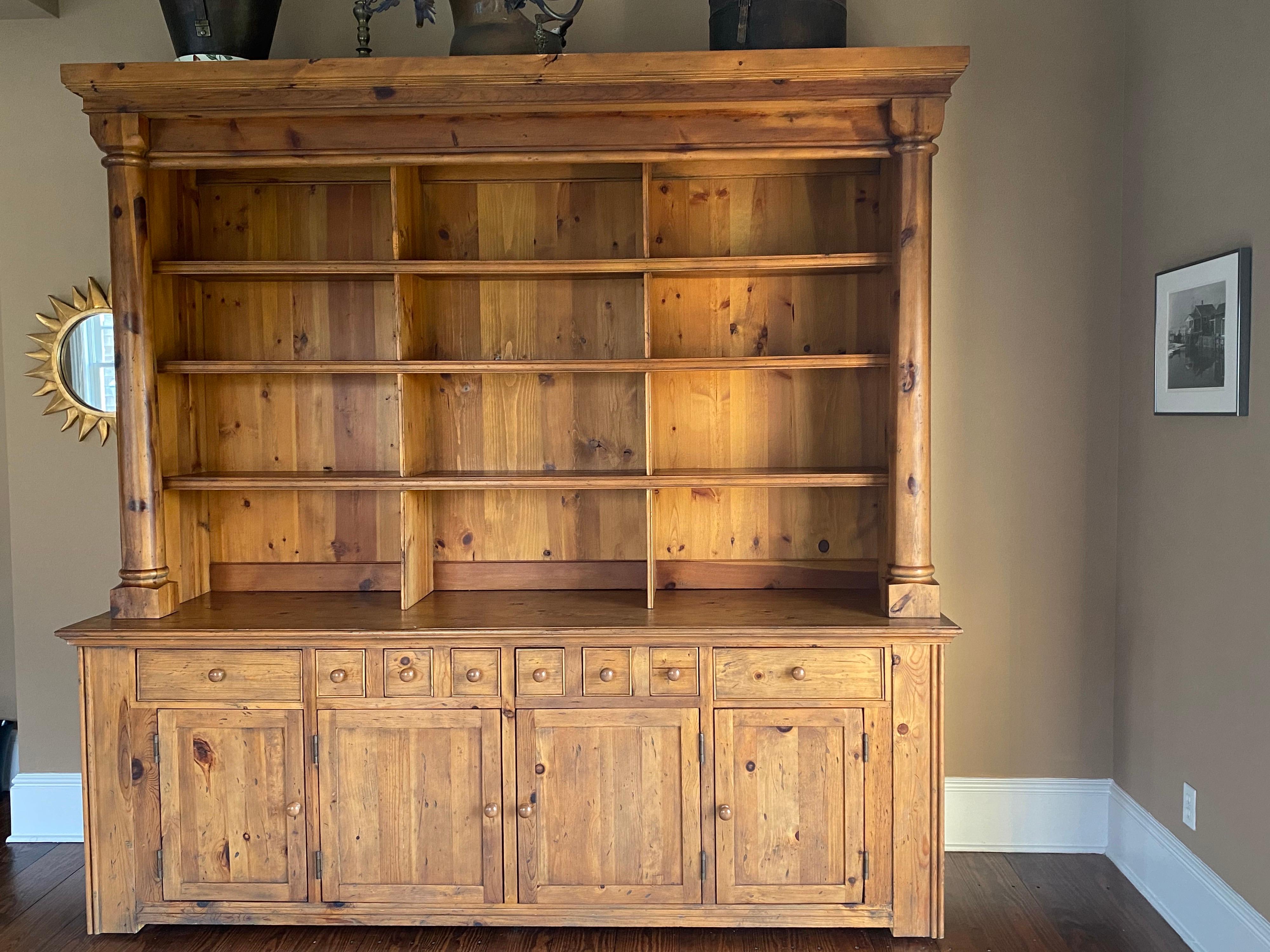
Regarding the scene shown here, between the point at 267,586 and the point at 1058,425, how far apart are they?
9.02ft

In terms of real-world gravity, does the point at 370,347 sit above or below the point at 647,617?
above

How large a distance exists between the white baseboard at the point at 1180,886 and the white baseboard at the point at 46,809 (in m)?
3.56

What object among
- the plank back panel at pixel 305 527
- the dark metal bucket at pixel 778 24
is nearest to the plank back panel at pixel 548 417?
the plank back panel at pixel 305 527

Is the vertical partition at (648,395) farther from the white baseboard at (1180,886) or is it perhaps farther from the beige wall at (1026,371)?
the white baseboard at (1180,886)

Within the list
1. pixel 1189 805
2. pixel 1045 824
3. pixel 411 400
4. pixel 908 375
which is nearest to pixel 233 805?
pixel 411 400

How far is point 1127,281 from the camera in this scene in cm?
311

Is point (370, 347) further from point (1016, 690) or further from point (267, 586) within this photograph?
point (1016, 690)

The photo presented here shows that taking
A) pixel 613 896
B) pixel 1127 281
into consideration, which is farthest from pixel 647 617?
pixel 1127 281

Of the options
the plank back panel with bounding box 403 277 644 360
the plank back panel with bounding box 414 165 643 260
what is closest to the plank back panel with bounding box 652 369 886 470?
the plank back panel with bounding box 403 277 644 360

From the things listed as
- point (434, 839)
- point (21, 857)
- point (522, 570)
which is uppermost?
point (522, 570)

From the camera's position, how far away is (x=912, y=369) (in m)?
2.74

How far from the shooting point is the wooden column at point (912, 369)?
8.89ft

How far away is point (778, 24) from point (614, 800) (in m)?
2.26

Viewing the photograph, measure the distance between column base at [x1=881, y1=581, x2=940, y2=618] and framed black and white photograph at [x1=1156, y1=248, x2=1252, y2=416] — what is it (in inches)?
33.9
